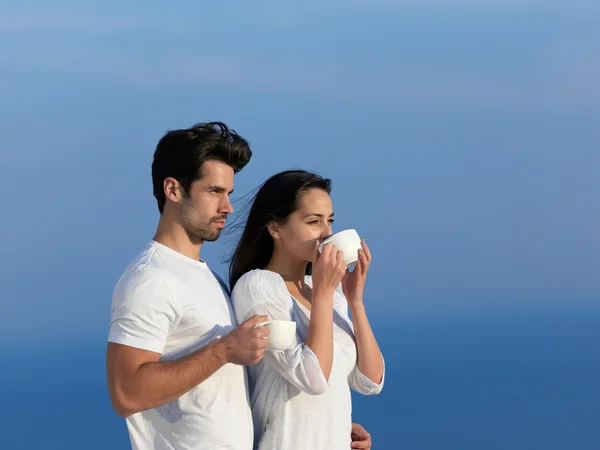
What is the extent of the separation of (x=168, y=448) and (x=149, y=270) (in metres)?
0.66

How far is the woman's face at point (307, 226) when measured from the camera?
3.86 metres

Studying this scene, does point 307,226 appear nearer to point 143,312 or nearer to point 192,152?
point 192,152

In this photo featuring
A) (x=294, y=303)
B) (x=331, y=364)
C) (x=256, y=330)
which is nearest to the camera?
(x=256, y=330)

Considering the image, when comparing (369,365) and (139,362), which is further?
(369,365)

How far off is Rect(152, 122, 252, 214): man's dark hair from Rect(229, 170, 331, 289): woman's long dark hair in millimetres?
208

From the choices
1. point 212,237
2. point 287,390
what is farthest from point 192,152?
point 287,390

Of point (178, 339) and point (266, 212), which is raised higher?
point (266, 212)

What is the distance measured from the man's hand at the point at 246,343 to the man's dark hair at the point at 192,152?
25.4 inches

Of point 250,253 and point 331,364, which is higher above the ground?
point 250,253

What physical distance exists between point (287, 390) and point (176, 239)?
724mm

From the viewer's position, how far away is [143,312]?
132 inches

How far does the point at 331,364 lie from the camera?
359 cm

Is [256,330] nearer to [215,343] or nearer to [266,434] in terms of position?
[215,343]

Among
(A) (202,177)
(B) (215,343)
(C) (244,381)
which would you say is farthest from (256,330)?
(A) (202,177)
